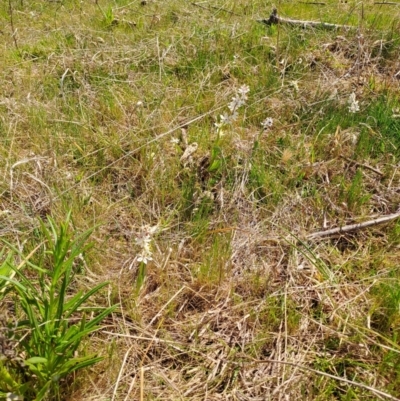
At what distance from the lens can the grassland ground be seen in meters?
1.47

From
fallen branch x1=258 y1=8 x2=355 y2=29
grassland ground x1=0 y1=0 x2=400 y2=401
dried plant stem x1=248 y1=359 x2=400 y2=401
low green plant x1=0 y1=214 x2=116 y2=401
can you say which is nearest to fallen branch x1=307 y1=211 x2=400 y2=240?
grassland ground x1=0 y1=0 x2=400 y2=401

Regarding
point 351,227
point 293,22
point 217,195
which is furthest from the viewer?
point 293,22

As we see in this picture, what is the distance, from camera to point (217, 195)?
214 cm

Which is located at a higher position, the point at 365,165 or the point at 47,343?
the point at 47,343

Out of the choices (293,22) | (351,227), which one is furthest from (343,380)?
(293,22)

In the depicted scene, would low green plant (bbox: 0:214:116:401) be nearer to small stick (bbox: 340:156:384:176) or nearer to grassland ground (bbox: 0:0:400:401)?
grassland ground (bbox: 0:0:400:401)

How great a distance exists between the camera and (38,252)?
67.5 inches

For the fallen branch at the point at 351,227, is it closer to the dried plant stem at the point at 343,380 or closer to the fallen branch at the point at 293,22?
the dried plant stem at the point at 343,380

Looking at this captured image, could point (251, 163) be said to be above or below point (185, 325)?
above

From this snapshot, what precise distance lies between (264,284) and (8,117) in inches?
72.6

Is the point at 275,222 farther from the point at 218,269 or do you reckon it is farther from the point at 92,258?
the point at 92,258

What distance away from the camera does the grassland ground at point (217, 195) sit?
1466mm

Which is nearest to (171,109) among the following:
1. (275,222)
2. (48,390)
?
(275,222)

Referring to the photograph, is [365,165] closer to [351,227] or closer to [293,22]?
[351,227]
